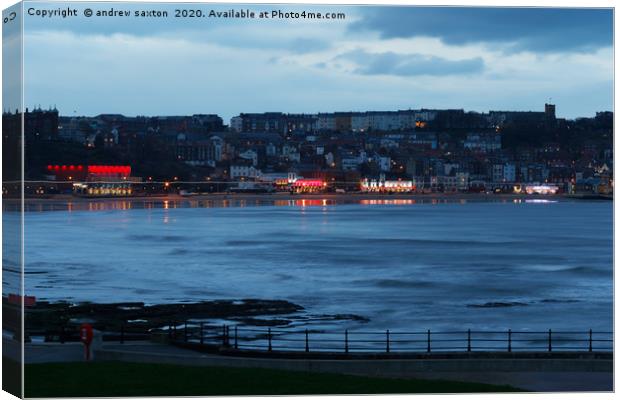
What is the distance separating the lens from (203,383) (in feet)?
38.5

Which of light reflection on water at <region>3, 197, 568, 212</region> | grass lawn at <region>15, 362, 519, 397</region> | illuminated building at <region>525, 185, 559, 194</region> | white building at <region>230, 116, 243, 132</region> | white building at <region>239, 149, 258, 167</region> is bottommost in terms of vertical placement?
light reflection on water at <region>3, 197, 568, 212</region>

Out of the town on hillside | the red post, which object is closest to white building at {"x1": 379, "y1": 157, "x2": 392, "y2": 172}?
the town on hillside

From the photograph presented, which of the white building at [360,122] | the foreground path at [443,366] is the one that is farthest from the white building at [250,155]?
the foreground path at [443,366]

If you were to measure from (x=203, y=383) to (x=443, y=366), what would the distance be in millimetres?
2280

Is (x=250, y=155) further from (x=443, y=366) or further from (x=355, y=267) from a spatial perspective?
(x=355, y=267)

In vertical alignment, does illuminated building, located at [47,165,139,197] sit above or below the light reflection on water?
above

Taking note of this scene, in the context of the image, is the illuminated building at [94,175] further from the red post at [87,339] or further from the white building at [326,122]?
the red post at [87,339]

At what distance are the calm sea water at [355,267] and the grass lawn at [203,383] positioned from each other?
310 inches

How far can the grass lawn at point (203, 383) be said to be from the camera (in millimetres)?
11562

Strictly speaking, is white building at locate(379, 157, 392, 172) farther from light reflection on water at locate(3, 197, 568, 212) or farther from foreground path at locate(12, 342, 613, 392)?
light reflection on water at locate(3, 197, 568, 212)

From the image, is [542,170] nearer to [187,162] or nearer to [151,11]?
[187,162]

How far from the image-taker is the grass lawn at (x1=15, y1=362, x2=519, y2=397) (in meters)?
11.6

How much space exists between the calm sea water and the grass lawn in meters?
7.87

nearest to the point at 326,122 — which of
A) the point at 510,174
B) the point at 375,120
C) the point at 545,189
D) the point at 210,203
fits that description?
the point at 375,120
